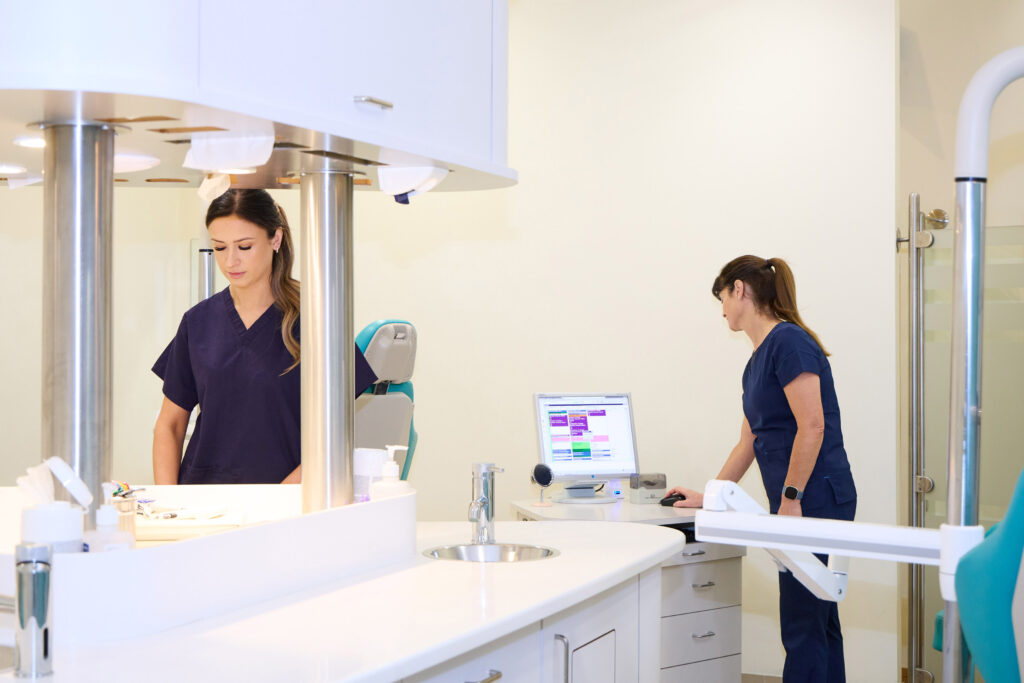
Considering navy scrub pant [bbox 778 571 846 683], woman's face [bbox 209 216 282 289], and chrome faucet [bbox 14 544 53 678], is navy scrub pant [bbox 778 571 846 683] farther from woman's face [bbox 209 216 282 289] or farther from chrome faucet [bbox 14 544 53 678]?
chrome faucet [bbox 14 544 53 678]

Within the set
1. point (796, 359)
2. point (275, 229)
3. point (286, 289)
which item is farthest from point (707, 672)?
point (275, 229)

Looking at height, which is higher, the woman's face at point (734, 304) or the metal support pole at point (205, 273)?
the metal support pole at point (205, 273)

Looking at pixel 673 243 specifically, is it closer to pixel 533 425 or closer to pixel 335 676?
pixel 533 425

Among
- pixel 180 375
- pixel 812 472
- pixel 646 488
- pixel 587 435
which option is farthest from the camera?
pixel 587 435

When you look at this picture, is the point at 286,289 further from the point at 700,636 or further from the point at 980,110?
the point at 700,636

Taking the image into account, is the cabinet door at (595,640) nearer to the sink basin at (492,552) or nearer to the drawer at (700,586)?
the sink basin at (492,552)

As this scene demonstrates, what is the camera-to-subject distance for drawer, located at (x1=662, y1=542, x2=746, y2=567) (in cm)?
374

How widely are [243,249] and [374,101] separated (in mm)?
987

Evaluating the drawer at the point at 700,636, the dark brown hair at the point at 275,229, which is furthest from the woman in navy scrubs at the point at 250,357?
the drawer at the point at 700,636

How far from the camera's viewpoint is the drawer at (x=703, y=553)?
3.74 meters

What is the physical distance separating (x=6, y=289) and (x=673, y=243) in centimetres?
275

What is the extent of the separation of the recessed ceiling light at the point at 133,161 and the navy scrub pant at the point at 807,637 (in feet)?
7.98

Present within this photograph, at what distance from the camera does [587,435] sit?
Result: 4348 mm

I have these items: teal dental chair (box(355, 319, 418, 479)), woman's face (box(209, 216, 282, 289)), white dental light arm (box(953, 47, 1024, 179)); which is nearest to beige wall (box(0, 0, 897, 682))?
teal dental chair (box(355, 319, 418, 479))
